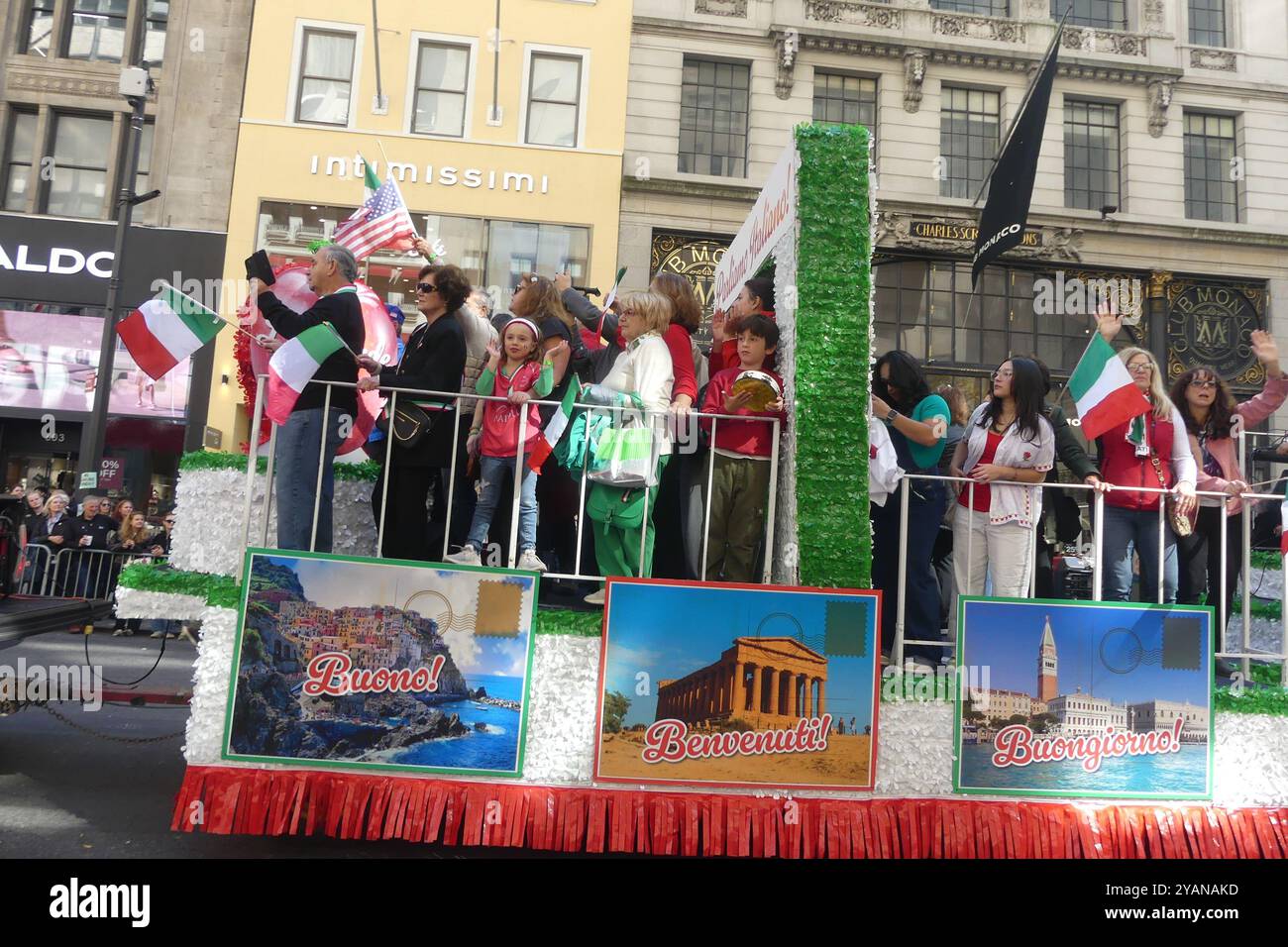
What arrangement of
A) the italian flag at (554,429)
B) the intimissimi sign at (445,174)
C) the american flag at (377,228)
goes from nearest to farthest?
the italian flag at (554,429) → the american flag at (377,228) → the intimissimi sign at (445,174)

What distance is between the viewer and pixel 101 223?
17406 millimetres

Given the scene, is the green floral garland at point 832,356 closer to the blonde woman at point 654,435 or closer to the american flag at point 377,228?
the blonde woman at point 654,435

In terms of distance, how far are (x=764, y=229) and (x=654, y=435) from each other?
1493mm

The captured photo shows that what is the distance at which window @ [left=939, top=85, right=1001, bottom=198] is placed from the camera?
17.8 meters

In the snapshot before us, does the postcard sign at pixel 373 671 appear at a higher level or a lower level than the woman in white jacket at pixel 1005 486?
lower

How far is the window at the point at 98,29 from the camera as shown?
18.1m

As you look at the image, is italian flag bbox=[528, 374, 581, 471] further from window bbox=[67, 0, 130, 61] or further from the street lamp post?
window bbox=[67, 0, 130, 61]

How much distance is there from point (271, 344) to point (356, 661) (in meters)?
1.78

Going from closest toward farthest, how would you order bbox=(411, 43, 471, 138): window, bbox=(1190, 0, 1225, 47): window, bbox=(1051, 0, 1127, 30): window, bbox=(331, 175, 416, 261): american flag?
bbox=(331, 175, 416, 261): american flag < bbox=(411, 43, 471, 138): window < bbox=(1051, 0, 1127, 30): window < bbox=(1190, 0, 1225, 47): window

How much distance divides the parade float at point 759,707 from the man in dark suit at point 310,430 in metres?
0.31

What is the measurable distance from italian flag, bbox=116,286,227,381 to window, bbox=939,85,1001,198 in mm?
16198

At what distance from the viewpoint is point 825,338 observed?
4035 millimetres

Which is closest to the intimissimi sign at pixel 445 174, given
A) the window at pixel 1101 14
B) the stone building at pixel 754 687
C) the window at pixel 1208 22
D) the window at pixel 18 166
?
the window at pixel 18 166

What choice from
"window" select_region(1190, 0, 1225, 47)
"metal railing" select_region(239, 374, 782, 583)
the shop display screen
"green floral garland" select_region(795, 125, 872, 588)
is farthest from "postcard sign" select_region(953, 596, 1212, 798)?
"window" select_region(1190, 0, 1225, 47)
